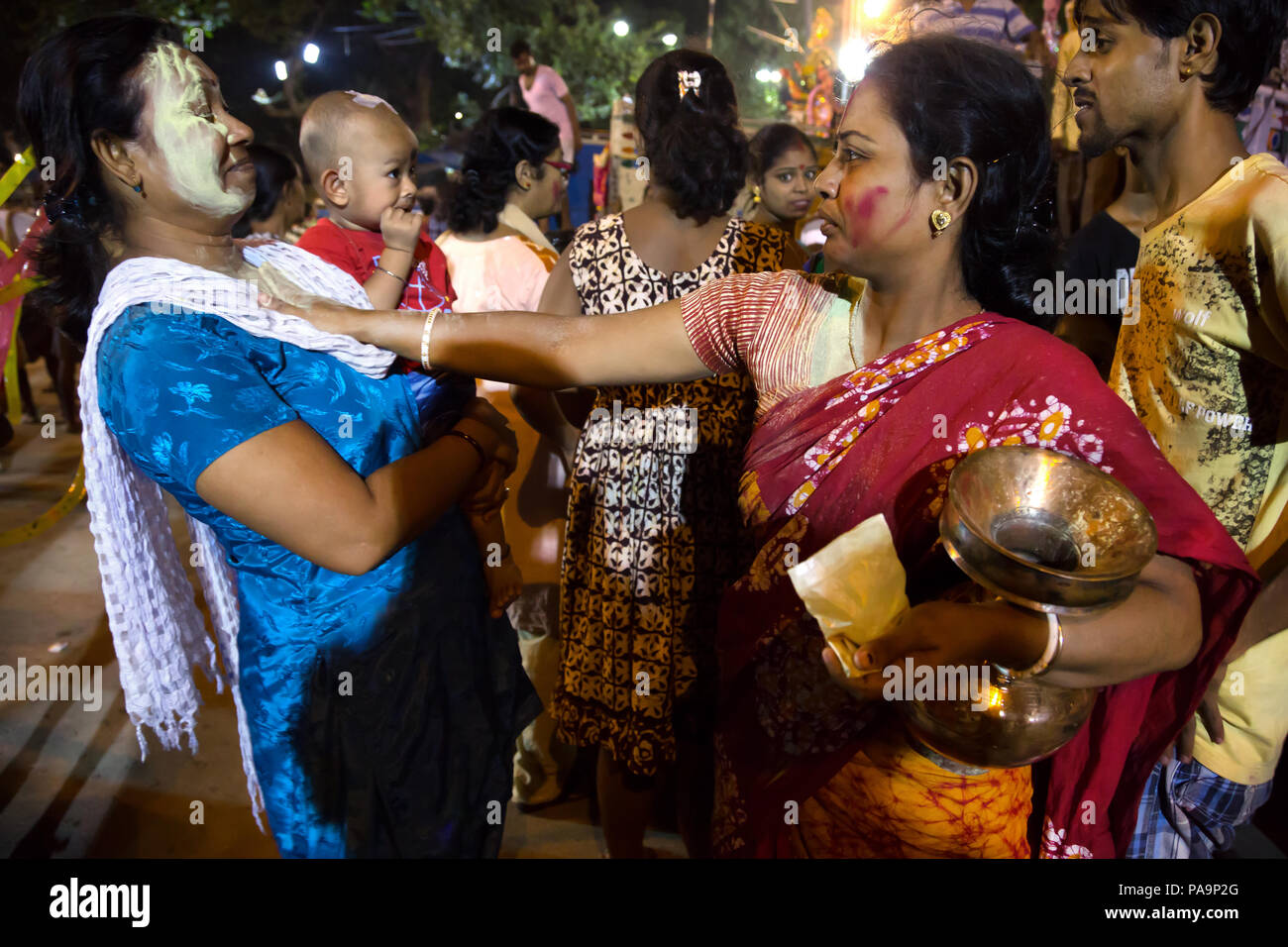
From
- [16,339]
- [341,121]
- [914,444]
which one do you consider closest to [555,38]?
[341,121]

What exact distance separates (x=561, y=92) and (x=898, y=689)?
29.0 feet

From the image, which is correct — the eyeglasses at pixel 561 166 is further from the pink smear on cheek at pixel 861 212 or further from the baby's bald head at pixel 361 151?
the pink smear on cheek at pixel 861 212

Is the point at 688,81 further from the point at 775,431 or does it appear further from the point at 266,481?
the point at 266,481

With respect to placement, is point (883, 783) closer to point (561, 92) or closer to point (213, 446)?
point (213, 446)

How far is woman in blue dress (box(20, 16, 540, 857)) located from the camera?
126cm

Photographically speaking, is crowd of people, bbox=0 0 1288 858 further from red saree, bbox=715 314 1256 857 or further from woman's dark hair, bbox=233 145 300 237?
woman's dark hair, bbox=233 145 300 237

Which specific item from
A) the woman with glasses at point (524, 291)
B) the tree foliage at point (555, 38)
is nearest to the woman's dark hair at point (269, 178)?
the woman with glasses at point (524, 291)

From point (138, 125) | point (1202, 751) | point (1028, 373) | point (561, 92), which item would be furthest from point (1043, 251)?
point (561, 92)

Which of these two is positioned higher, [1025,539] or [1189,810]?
[1025,539]

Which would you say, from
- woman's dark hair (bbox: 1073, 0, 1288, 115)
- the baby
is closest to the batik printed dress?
the baby

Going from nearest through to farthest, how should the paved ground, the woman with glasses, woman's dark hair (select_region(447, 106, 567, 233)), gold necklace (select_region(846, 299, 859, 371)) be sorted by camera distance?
gold necklace (select_region(846, 299, 859, 371)) → the paved ground → the woman with glasses → woman's dark hair (select_region(447, 106, 567, 233))

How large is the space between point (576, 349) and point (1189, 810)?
5.78ft

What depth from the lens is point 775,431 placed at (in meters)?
1.63

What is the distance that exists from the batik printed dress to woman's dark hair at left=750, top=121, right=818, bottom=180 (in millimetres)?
1854
